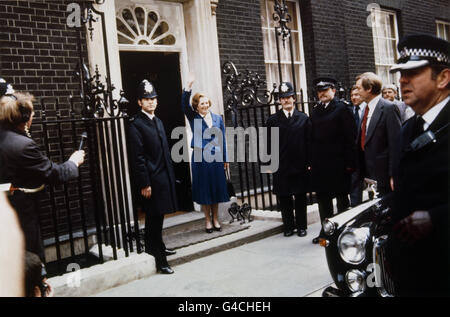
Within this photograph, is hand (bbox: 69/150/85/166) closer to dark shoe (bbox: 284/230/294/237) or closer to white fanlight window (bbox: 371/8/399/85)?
dark shoe (bbox: 284/230/294/237)

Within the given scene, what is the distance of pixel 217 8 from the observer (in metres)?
7.61

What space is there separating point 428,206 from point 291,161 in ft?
12.6

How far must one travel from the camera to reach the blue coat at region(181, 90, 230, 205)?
237 inches

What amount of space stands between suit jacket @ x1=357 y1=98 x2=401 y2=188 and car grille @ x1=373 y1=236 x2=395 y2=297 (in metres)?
1.97

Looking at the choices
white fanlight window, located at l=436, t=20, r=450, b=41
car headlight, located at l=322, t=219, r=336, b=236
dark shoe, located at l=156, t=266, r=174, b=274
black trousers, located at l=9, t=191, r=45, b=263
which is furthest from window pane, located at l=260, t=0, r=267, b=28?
white fanlight window, located at l=436, t=20, r=450, b=41

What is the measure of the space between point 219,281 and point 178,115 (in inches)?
140

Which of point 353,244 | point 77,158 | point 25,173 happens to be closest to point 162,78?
point 77,158

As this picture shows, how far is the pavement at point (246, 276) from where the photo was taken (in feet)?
14.0

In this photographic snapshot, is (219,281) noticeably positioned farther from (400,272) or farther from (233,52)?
(233,52)

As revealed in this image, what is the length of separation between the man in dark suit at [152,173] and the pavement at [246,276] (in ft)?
1.12

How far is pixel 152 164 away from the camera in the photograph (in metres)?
4.94

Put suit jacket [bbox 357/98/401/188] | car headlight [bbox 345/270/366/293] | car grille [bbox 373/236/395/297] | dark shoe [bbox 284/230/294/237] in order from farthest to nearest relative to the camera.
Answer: dark shoe [bbox 284/230/294/237], suit jacket [bbox 357/98/401/188], car headlight [bbox 345/270/366/293], car grille [bbox 373/236/395/297]
